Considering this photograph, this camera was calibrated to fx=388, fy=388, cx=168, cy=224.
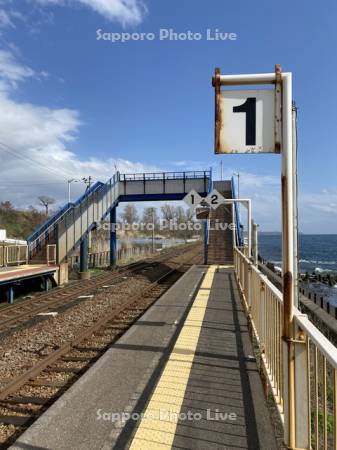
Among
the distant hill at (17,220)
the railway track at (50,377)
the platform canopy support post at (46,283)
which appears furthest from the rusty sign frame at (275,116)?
the distant hill at (17,220)

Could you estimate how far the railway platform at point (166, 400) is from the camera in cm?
358

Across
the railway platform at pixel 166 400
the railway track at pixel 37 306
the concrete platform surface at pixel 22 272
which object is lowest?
the railway track at pixel 37 306

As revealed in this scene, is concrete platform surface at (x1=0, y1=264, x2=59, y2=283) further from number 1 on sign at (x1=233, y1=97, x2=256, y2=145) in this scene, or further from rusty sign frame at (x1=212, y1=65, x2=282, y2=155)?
number 1 on sign at (x1=233, y1=97, x2=256, y2=145)

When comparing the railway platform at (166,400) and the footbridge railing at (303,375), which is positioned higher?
the footbridge railing at (303,375)

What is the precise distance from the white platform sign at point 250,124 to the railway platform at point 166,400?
8.67 feet

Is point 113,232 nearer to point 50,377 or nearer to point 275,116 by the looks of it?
point 50,377

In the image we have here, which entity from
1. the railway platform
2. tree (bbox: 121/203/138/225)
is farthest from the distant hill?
the railway platform

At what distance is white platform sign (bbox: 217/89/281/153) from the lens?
314 centimetres

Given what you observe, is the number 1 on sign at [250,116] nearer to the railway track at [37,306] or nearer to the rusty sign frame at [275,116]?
the rusty sign frame at [275,116]

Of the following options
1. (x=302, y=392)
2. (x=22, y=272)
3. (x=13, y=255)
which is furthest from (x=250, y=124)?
(x=13, y=255)

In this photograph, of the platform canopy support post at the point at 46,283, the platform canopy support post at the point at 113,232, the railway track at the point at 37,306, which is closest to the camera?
the railway track at the point at 37,306

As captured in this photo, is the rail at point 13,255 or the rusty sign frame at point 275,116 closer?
the rusty sign frame at point 275,116

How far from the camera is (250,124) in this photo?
3146mm

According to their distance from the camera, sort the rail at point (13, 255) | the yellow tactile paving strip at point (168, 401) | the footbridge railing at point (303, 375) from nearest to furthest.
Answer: the footbridge railing at point (303, 375) < the yellow tactile paving strip at point (168, 401) < the rail at point (13, 255)
